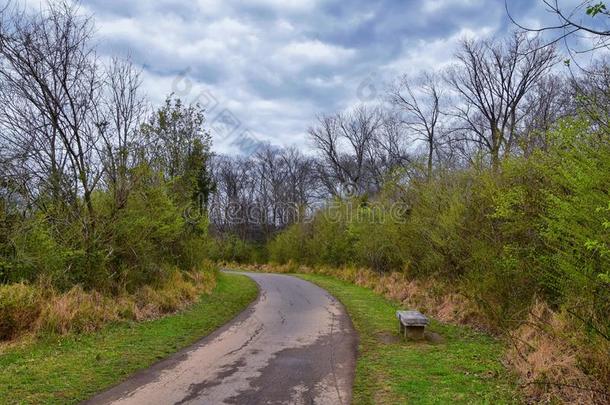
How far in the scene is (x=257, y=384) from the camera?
6355 mm

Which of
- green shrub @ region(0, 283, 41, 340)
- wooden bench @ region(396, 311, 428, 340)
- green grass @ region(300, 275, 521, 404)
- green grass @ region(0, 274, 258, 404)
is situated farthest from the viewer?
wooden bench @ region(396, 311, 428, 340)

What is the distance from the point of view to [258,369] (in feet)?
23.4

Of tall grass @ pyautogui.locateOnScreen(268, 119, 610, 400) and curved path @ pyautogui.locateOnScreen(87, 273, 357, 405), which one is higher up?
tall grass @ pyautogui.locateOnScreen(268, 119, 610, 400)

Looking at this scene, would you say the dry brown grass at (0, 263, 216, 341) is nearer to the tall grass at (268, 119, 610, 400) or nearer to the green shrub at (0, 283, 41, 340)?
the green shrub at (0, 283, 41, 340)

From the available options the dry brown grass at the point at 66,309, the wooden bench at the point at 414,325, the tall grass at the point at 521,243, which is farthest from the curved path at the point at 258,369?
the tall grass at the point at 521,243

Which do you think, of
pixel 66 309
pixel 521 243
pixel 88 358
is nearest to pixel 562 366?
pixel 521 243

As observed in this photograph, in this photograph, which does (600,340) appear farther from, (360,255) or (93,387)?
(360,255)

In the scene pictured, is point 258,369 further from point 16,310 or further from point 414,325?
point 16,310

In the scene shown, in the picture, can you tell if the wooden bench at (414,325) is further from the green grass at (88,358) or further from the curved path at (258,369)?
the green grass at (88,358)

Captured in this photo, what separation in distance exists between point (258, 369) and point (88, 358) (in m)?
2.90

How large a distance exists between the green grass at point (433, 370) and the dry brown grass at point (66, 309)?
5.67 meters

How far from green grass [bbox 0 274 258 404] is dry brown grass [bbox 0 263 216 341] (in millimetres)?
372

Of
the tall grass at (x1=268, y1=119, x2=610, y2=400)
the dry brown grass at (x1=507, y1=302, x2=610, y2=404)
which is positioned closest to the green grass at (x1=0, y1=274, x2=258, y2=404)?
the dry brown grass at (x1=507, y1=302, x2=610, y2=404)

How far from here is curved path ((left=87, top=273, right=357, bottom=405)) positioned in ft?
19.1
